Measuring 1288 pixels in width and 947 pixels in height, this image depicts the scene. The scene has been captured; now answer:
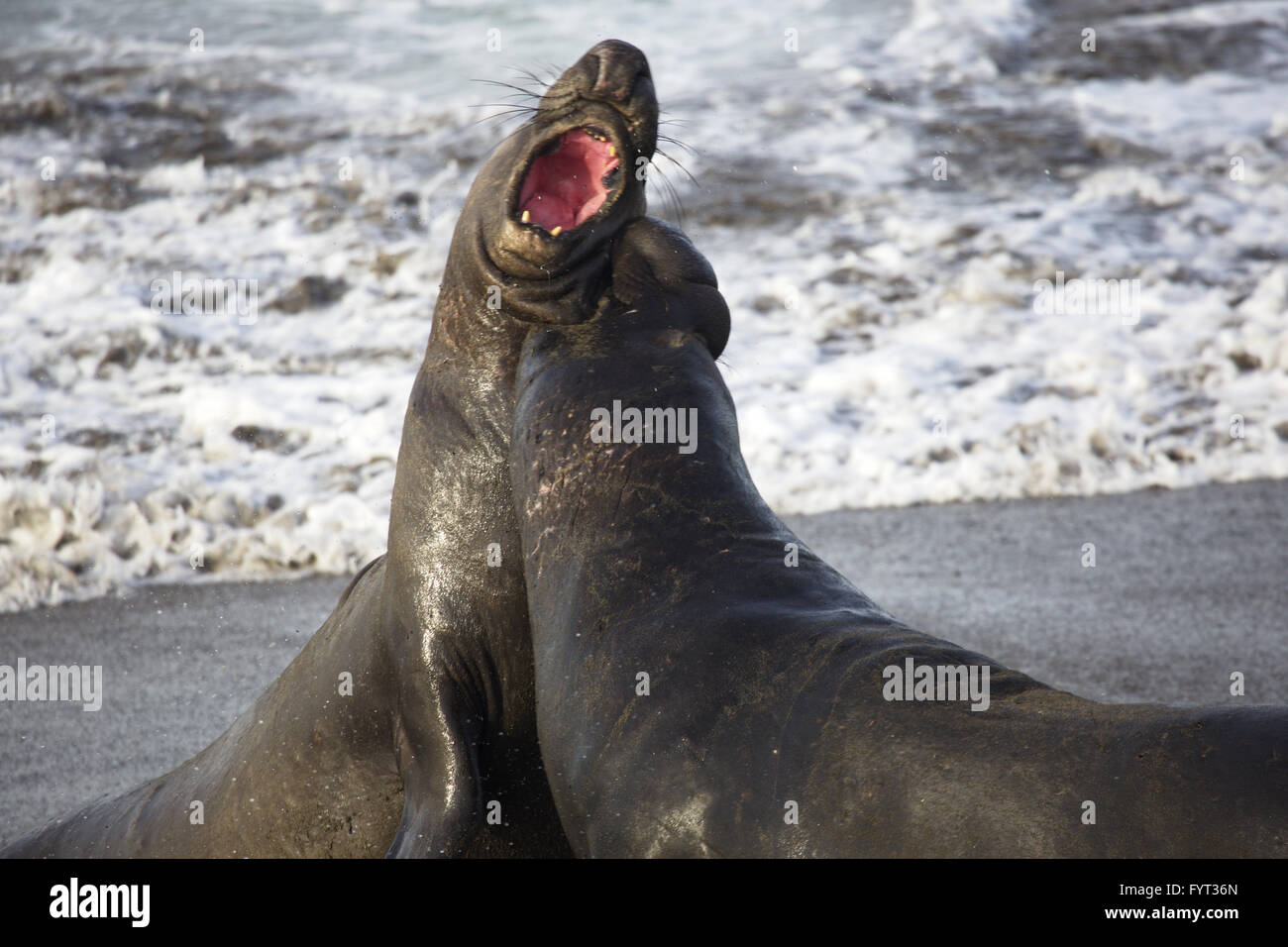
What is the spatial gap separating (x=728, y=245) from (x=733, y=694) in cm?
903

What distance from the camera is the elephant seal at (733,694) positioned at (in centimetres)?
199

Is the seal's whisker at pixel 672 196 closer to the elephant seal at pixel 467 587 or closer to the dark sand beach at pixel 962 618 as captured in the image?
the elephant seal at pixel 467 587

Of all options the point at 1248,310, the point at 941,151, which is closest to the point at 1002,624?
the point at 1248,310

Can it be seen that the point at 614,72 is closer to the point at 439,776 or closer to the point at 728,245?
the point at 439,776

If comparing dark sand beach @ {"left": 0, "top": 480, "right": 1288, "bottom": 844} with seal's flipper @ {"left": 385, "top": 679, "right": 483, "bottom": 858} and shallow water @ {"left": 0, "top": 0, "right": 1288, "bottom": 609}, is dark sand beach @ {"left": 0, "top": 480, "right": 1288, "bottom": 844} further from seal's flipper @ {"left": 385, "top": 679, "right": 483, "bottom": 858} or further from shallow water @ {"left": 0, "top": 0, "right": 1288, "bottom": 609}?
seal's flipper @ {"left": 385, "top": 679, "right": 483, "bottom": 858}

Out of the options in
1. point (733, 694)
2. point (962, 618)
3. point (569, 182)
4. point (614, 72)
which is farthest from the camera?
point (962, 618)

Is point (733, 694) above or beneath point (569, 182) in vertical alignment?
beneath

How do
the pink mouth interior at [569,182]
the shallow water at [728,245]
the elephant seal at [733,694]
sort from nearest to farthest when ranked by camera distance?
the elephant seal at [733,694] < the pink mouth interior at [569,182] < the shallow water at [728,245]

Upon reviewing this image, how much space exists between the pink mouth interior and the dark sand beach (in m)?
2.64

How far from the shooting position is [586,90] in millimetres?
3234

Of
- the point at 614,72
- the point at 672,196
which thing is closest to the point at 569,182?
the point at 614,72

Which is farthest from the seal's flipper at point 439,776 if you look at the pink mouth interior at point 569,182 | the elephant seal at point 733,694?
the pink mouth interior at point 569,182

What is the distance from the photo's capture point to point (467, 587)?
10.7 ft

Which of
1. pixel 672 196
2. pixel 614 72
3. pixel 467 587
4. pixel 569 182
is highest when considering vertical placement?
pixel 614 72
